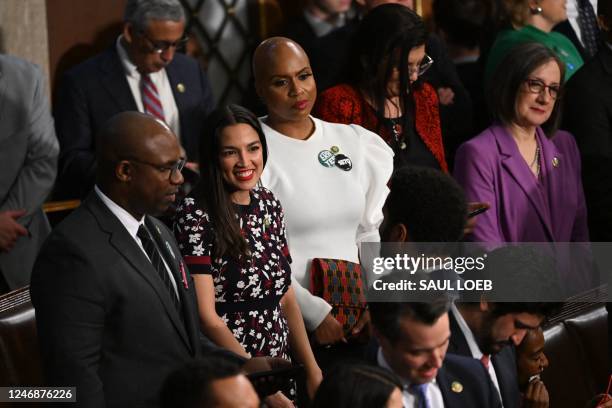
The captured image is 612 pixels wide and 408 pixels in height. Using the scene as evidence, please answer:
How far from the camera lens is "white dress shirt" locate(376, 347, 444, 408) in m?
2.67

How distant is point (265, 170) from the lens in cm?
356

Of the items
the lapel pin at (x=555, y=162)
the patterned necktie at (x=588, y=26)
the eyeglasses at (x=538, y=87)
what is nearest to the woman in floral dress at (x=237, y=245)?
the eyeglasses at (x=538, y=87)

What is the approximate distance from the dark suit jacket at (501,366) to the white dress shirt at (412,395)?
178 millimetres

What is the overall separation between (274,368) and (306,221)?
641mm

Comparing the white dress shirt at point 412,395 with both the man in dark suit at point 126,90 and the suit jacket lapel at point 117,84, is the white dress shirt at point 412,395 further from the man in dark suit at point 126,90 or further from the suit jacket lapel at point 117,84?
the suit jacket lapel at point 117,84

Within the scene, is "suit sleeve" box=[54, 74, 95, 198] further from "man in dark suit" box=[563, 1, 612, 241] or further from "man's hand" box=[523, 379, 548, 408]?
"man's hand" box=[523, 379, 548, 408]

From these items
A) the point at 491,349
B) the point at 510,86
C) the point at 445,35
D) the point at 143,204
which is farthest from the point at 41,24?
the point at 491,349

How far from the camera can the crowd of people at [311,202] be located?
270cm

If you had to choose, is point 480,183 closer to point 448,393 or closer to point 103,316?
point 448,393

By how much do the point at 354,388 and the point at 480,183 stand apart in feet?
5.89

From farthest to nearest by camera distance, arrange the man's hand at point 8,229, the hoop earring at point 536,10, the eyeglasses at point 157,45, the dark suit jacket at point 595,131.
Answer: the hoop earring at point 536,10
the eyeglasses at point 157,45
the dark suit jacket at point 595,131
the man's hand at point 8,229

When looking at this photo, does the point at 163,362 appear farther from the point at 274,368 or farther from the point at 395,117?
the point at 395,117

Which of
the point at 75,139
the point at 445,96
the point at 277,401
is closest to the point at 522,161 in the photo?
the point at 445,96

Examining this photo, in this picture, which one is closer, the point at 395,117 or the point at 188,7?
the point at 395,117
